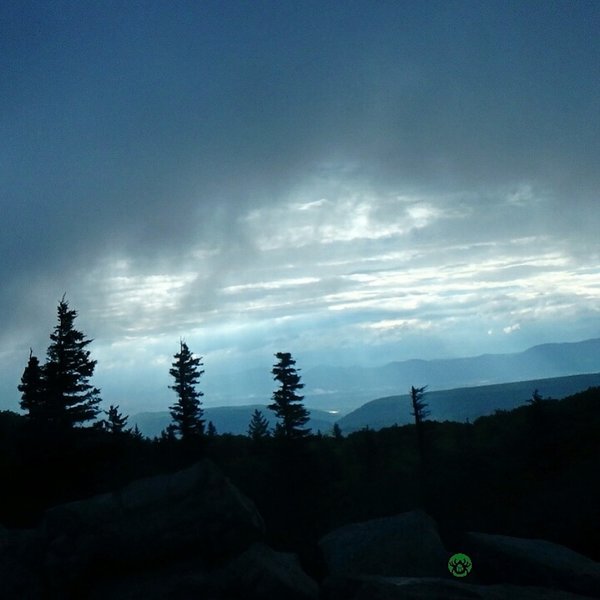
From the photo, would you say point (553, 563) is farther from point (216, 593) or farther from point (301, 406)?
point (301, 406)

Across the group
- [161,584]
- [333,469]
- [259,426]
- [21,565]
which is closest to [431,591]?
[161,584]

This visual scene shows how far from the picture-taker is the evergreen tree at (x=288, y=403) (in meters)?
35.9

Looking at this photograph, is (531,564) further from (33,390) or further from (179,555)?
(33,390)

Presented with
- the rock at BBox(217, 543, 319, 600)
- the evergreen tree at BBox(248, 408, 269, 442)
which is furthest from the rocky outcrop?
the evergreen tree at BBox(248, 408, 269, 442)

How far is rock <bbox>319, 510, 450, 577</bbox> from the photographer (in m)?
16.1

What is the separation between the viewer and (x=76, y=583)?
47.9ft

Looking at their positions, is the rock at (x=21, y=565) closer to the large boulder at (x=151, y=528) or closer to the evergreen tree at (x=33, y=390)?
the large boulder at (x=151, y=528)

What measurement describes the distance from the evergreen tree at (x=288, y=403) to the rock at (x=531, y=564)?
19896 mm

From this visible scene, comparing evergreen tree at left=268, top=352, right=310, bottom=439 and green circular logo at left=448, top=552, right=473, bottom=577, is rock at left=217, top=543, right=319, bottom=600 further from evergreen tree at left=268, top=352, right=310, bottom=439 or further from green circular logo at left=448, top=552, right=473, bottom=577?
evergreen tree at left=268, top=352, right=310, bottom=439

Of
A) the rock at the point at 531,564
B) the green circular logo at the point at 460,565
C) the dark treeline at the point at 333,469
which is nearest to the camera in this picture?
the rock at the point at 531,564

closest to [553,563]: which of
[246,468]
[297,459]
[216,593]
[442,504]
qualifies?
[216,593]

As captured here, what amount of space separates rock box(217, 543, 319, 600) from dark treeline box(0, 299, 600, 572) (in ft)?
19.6

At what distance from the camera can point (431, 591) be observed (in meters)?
11.0

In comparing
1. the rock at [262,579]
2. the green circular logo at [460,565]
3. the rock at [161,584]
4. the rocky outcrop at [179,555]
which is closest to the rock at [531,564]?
the rocky outcrop at [179,555]
